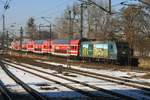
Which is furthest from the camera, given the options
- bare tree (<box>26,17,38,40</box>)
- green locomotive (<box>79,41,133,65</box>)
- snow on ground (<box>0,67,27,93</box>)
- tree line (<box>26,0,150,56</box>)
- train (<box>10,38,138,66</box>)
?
bare tree (<box>26,17,38,40</box>)

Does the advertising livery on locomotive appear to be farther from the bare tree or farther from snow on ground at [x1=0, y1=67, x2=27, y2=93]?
the bare tree

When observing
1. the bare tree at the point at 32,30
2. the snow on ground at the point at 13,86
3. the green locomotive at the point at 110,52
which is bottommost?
the snow on ground at the point at 13,86

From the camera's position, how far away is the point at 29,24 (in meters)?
156

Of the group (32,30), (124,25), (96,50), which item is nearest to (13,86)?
(96,50)

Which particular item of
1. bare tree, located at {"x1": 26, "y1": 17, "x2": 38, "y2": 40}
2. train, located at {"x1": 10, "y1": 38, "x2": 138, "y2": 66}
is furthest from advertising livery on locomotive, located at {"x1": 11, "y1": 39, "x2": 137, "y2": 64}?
bare tree, located at {"x1": 26, "y1": 17, "x2": 38, "y2": 40}

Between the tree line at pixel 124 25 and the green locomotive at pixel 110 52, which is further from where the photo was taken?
the tree line at pixel 124 25

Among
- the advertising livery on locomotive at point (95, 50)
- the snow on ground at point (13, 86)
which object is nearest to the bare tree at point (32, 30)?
the advertising livery on locomotive at point (95, 50)

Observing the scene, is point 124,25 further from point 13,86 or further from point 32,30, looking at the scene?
point 32,30

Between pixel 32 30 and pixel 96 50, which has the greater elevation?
pixel 32 30

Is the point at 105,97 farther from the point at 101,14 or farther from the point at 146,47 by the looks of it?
the point at 101,14

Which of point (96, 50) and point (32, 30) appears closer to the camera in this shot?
point (96, 50)

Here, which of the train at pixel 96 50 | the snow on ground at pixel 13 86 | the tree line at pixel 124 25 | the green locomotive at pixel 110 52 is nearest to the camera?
the snow on ground at pixel 13 86

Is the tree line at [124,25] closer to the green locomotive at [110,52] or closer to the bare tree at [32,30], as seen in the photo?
the green locomotive at [110,52]

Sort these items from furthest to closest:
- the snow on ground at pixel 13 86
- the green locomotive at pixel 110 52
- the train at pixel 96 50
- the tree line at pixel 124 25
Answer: the tree line at pixel 124 25 < the train at pixel 96 50 < the green locomotive at pixel 110 52 < the snow on ground at pixel 13 86
